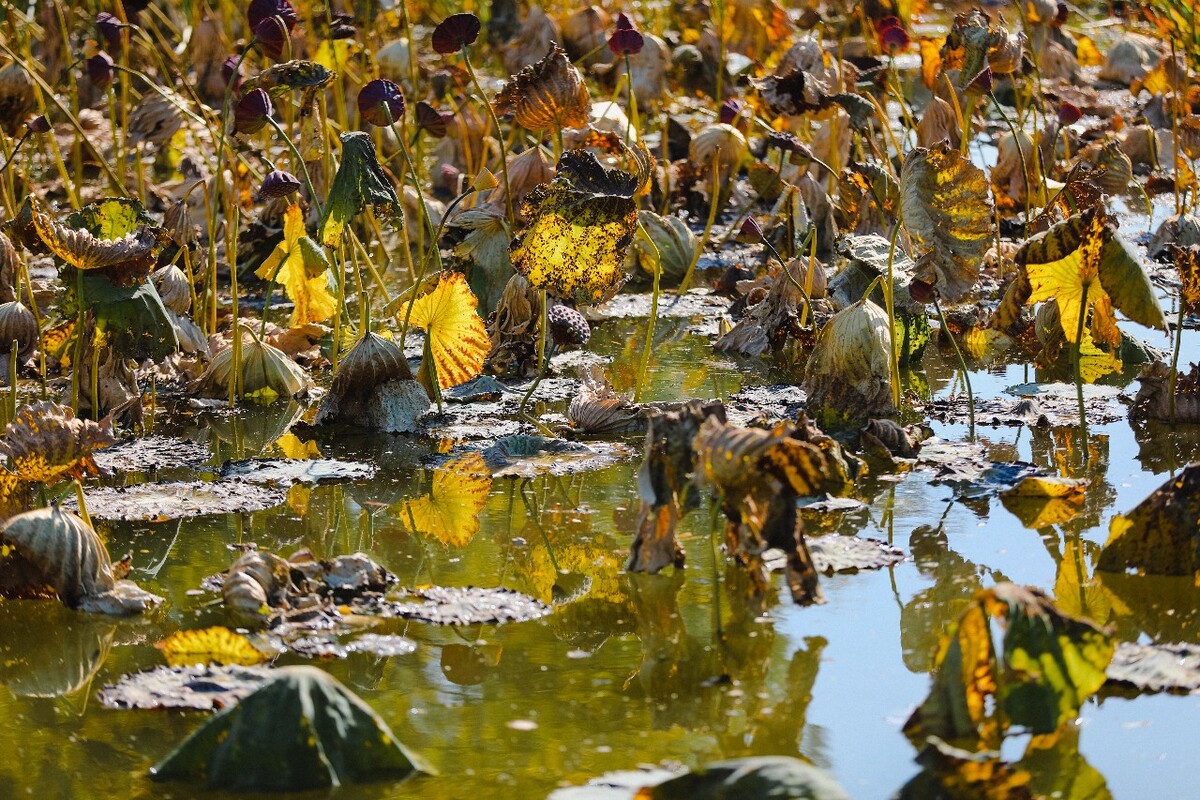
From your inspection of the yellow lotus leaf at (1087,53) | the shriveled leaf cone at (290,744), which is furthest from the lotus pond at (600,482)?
the yellow lotus leaf at (1087,53)

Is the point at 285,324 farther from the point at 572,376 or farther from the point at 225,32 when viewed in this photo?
the point at 225,32

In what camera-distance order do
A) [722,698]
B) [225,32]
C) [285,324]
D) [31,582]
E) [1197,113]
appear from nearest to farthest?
[722,698] < [31,582] < [285,324] < [1197,113] < [225,32]

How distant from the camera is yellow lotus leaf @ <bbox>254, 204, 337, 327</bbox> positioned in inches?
95.2

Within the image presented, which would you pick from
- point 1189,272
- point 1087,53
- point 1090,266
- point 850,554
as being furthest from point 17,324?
point 1087,53

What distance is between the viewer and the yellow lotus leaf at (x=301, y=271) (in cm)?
242

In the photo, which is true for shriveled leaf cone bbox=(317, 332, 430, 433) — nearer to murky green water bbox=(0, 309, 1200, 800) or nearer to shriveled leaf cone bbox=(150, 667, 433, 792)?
murky green water bbox=(0, 309, 1200, 800)

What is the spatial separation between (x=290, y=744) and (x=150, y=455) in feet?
3.21

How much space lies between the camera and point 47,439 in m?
1.62

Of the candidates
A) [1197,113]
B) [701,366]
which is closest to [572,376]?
[701,366]

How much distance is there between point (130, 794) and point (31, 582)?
441 millimetres

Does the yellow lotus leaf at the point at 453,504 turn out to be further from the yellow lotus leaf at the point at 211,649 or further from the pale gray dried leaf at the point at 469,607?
the yellow lotus leaf at the point at 211,649

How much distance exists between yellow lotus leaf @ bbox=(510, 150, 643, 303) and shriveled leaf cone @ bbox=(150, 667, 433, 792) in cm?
105

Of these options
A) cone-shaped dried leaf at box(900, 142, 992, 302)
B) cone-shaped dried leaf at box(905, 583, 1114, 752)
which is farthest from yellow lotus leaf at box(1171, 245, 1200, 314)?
cone-shaped dried leaf at box(905, 583, 1114, 752)

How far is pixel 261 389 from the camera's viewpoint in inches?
99.1
